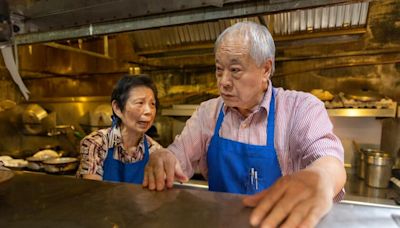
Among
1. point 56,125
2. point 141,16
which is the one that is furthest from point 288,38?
point 56,125

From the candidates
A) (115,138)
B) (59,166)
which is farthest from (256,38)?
(59,166)

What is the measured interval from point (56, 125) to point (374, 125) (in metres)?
4.75

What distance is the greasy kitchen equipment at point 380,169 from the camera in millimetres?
2783

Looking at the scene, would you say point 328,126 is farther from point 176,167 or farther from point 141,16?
point 141,16

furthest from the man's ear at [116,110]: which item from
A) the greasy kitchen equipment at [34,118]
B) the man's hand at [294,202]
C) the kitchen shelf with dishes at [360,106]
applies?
the greasy kitchen equipment at [34,118]

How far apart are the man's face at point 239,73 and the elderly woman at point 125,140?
37.2 inches

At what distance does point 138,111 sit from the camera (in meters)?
2.04

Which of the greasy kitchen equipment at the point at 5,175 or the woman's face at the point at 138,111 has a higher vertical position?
the woman's face at the point at 138,111

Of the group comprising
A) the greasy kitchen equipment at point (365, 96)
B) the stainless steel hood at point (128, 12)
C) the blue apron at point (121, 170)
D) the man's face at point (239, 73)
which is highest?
the stainless steel hood at point (128, 12)

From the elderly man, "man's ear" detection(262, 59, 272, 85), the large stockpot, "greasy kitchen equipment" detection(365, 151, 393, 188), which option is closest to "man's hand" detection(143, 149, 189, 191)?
the elderly man

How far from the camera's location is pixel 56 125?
4523 millimetres

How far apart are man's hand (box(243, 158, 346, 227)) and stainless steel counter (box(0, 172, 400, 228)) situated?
30 millimetres

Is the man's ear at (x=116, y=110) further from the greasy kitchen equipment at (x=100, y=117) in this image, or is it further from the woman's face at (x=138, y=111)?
the greasy kitchen equipment at (x=100, y=117)

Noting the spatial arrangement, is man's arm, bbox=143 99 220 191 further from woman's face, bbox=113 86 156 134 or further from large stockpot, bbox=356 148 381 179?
large stockpot, bbox=356 148 381 179
